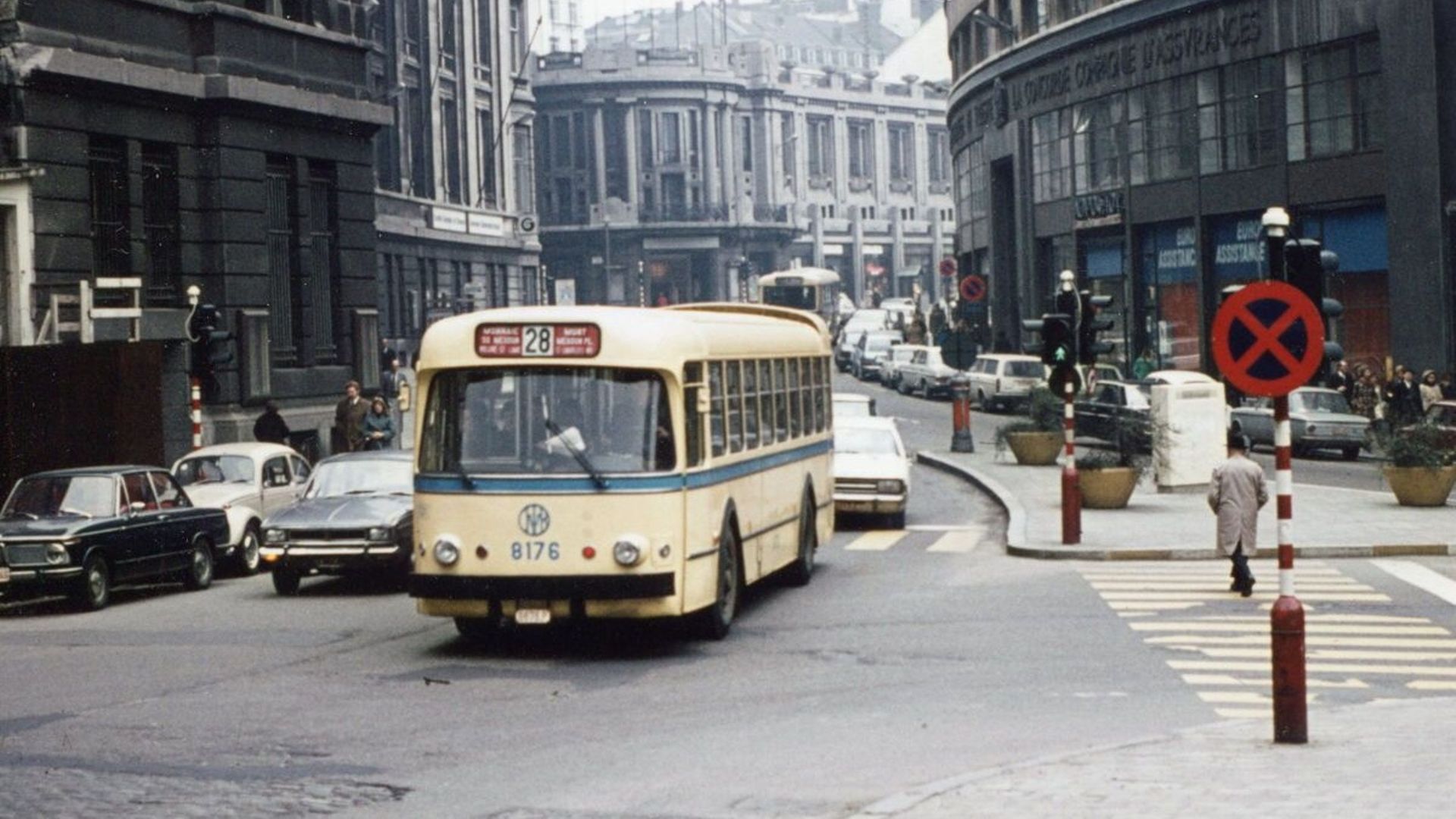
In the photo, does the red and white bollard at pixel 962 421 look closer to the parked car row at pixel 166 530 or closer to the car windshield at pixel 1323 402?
the car windshield at pixel 1323 402

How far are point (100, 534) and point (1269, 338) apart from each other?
45.6ft

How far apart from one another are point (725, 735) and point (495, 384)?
468 cm

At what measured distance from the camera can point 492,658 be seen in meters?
17.3

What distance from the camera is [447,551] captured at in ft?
55.9

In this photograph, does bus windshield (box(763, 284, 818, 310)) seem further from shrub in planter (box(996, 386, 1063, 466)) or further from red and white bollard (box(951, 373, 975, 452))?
shrub in planter (box(996, 386, 1063, 466))

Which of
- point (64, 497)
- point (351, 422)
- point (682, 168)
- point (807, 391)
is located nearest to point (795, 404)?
point (807, 391)

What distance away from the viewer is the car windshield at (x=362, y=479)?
2394 cm

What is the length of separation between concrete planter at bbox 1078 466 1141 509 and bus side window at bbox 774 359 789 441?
33.1 ft

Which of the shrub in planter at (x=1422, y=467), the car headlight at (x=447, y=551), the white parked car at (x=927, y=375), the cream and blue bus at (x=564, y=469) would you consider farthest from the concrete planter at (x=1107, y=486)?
the white parked car at (x=927, y=375)

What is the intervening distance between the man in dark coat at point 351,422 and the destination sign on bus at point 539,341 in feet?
59.4

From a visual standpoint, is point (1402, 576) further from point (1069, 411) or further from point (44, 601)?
point (44, 601)

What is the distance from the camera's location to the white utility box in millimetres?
32938

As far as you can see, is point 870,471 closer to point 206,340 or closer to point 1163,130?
point 206,340

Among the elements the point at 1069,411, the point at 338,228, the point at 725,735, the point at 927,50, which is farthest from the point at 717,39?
the point at 725,735
